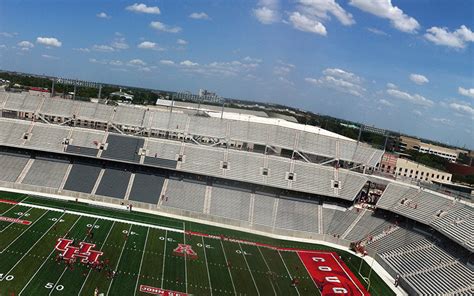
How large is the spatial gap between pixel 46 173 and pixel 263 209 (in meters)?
23.0

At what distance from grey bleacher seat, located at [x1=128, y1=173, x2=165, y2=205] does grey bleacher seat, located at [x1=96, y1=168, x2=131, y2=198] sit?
93 centimetres

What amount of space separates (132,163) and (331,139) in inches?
911

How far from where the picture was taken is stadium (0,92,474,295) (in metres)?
27.6

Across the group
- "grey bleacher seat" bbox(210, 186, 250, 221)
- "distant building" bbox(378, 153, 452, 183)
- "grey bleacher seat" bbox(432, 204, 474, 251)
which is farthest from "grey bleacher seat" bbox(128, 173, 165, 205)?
"distant building" bbox(378, 153, 452, 183)

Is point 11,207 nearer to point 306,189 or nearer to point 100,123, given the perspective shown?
point 100,123

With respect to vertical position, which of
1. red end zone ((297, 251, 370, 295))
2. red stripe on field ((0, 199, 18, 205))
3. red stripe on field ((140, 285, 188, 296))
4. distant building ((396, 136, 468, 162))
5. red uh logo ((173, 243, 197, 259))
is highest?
distant building ((396, 136, 468, 162))

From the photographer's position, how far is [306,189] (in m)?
43.4

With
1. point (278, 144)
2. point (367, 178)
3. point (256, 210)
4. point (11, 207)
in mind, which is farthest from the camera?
point (278, 144)

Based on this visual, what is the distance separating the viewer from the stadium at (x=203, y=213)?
90.7 feet

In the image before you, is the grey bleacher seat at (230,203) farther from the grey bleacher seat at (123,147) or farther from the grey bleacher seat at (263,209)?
the grey bleacher seat at (123,147)

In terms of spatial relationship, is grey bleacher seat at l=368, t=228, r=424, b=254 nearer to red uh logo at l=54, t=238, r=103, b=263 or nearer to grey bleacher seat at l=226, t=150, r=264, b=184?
grey bleacher seat at l=226, t=150, r=264, b=184

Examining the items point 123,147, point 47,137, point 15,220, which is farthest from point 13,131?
point 15,220

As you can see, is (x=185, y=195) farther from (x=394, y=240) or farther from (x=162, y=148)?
(x=394, y=240)

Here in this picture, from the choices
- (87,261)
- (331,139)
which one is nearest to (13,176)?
(87,261)
